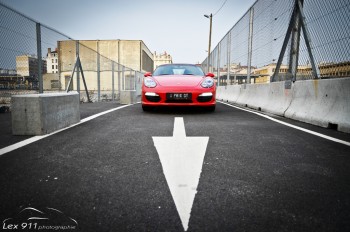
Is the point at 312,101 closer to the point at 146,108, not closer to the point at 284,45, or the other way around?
the point at 284,45

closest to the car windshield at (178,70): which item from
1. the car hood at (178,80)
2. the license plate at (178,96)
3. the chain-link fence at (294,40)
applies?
the car hood at (178,80)

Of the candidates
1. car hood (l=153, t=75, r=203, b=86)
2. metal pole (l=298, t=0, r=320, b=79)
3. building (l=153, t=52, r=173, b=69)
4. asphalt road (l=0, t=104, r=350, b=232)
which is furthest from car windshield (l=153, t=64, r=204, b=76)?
building (l=153, t=52, r=173, b=69)

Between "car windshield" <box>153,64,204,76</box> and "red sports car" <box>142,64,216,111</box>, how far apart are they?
61 cm

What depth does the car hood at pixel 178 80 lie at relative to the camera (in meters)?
6.38

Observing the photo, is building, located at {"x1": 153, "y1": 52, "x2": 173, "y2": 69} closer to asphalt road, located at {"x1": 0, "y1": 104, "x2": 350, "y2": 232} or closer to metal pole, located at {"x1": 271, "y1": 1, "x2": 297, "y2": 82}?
metal pole, located at {"x1": 271, "y1": 1, "x2": 297, "y2": 82}

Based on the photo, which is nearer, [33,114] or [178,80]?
[33,114]

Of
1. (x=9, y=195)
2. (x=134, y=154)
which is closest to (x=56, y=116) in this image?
(x=134, y=154)

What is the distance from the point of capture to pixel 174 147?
9.89 ft

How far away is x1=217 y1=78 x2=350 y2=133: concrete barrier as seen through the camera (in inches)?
170

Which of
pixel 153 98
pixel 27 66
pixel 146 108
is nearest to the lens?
pixel 153 98

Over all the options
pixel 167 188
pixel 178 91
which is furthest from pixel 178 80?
pixel 167 188

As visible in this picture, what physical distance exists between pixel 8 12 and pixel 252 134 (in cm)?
612

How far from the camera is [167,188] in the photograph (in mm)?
1858

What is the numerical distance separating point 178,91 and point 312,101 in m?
2.95
